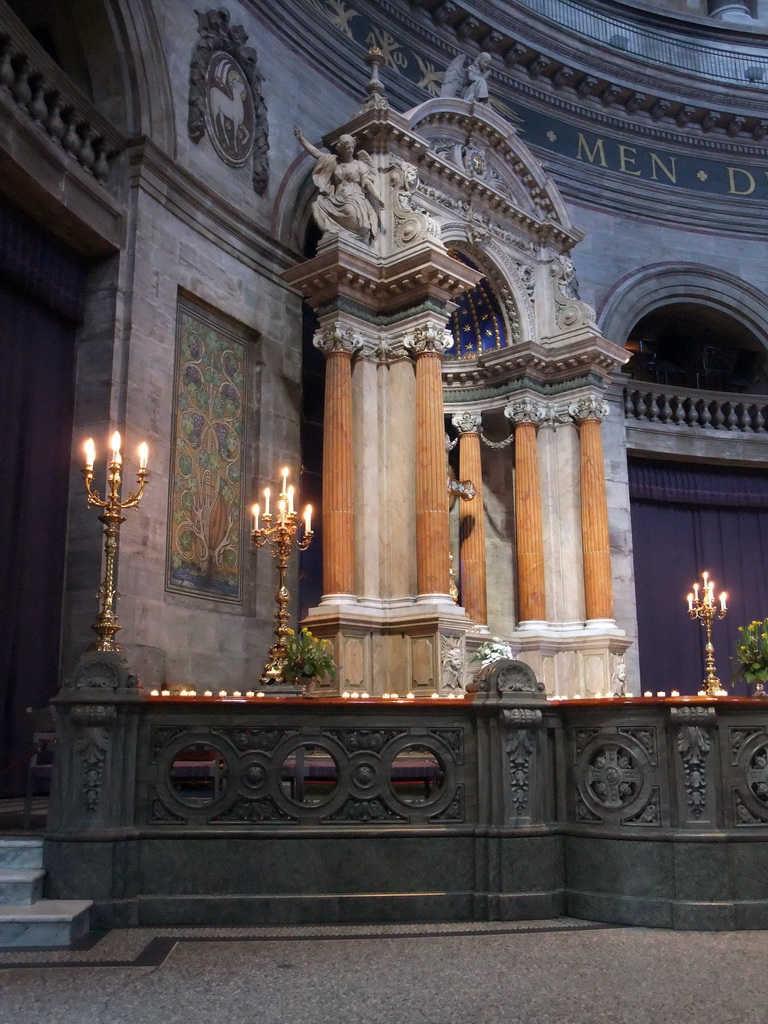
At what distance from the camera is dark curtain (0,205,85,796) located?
415 inches

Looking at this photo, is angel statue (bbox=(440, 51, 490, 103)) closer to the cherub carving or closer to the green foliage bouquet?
the cherub carving

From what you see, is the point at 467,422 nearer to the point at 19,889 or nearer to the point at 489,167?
the point at 489,167

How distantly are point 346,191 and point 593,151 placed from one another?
9.38m

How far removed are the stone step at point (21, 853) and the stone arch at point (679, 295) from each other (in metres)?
16.1

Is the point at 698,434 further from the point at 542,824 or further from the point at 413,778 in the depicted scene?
the point at 542,824

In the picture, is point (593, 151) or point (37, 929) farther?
point (593, 151)

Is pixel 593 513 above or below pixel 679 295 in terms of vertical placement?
below

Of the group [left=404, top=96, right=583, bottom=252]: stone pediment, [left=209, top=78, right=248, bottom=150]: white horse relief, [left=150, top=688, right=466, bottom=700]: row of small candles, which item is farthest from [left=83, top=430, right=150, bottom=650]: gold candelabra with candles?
[left=404, top=96, right=583, bottom=252]: stone pediment

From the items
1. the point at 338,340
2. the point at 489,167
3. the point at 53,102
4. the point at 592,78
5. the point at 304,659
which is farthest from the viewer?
the point at 592,78

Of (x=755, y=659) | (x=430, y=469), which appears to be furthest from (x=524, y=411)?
(x=755, y=659)

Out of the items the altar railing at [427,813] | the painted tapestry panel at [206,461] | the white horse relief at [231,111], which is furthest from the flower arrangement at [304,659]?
the white horse relief at [231,111]

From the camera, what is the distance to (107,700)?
6.88m

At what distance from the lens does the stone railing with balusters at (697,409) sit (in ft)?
66.9

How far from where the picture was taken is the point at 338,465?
13.2m
